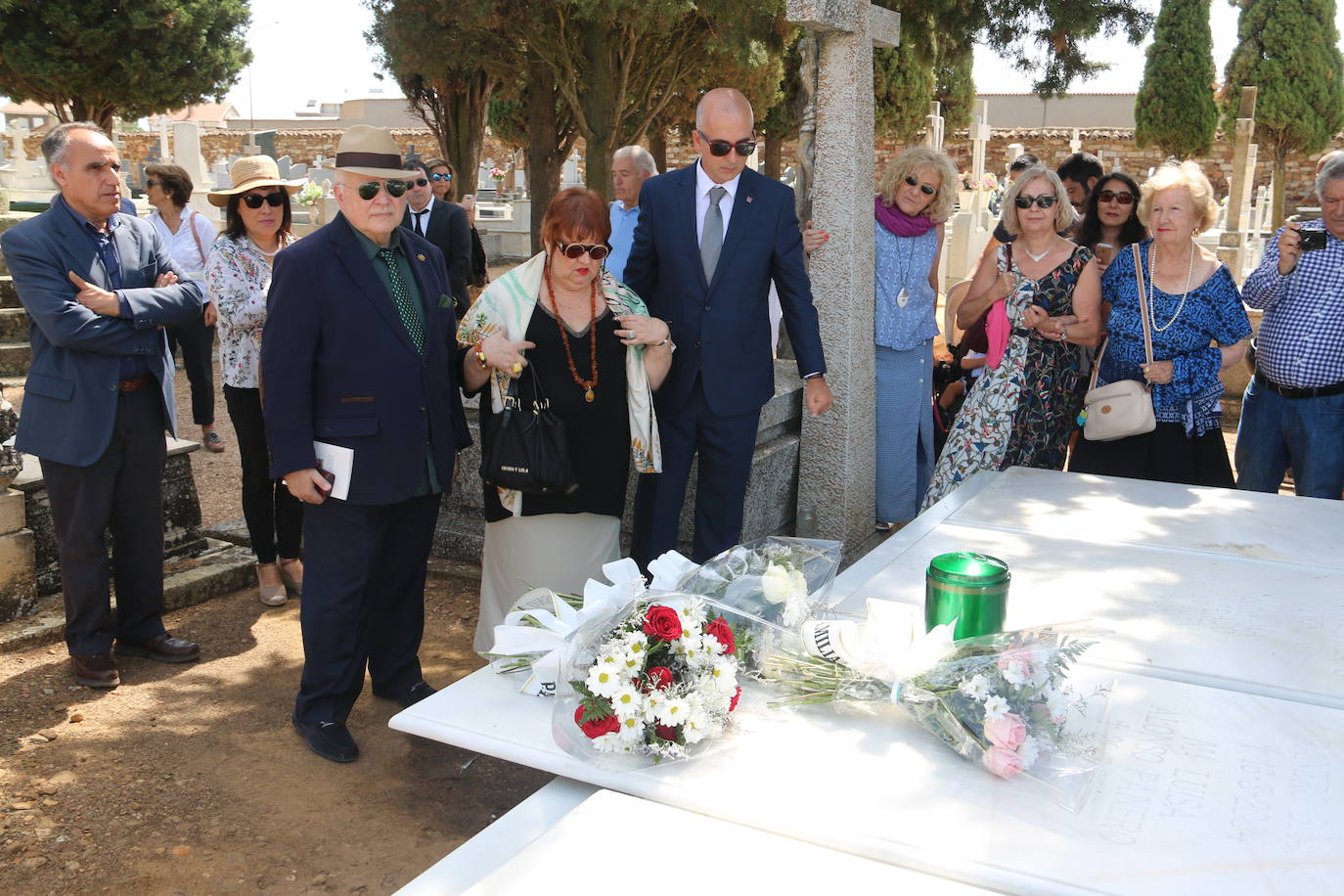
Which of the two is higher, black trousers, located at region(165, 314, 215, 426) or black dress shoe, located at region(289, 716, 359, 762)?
black trousers, located at region(165, 314, 215, 426)

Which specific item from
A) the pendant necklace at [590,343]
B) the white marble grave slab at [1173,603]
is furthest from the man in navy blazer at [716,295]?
the white marble grave slab at [1173,603]

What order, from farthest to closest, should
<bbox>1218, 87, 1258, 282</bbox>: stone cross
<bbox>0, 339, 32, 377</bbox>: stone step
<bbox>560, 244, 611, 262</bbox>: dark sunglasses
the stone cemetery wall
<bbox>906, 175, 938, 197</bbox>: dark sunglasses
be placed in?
the stone cemetery wall → <bbox>1218, 87, 1258, 282</bbox>: stone cross → <bbox>0, 339, 32, 377</bbox>: stone step → <bbox>906, 175, 938, 197</bbox>: dark sunglasses → <bbox>560, 244, 611, 262</bbox>: dark sunglasses

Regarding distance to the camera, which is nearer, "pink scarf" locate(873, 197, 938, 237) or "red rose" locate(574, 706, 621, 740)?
"red rose" locate(574, 706, 621, 740)

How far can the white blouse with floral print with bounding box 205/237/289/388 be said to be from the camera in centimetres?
432

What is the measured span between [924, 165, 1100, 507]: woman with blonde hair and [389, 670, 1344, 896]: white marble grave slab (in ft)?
7.68

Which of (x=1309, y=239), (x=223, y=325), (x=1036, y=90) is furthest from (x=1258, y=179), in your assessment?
(x=223, y=325)

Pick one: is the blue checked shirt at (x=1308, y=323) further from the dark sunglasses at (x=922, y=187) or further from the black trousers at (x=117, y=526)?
the black trousers at (x=117, y=526)

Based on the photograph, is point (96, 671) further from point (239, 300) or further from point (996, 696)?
point (996, 696)

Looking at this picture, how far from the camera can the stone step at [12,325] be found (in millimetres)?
9195

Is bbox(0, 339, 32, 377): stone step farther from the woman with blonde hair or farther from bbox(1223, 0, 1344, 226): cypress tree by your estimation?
bbox(1223, 0, 1344, 226): cypress tree


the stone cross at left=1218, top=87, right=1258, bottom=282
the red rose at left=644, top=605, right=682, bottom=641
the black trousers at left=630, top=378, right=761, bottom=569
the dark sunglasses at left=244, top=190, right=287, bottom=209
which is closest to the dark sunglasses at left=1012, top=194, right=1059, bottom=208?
the black trousers at left=630, top=378, right=761, bottom=569

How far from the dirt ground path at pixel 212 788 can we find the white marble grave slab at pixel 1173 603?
137 cm

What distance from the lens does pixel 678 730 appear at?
1930mm

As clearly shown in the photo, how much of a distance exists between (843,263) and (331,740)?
273cm
